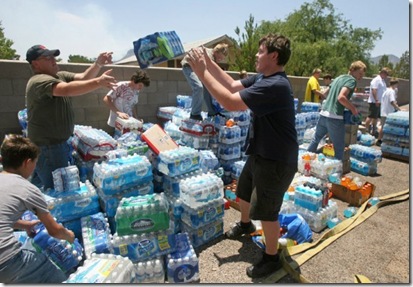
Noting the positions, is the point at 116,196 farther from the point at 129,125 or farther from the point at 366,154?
the point at 366,154

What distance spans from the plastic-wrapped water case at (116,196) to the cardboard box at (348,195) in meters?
3.34

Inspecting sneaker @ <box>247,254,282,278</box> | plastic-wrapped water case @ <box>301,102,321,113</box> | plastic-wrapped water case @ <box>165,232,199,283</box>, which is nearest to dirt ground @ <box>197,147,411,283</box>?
sneaker @ <box>247,254,282,278</box>

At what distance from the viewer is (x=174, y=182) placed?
3.73m

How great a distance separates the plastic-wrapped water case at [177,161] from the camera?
3.65 m

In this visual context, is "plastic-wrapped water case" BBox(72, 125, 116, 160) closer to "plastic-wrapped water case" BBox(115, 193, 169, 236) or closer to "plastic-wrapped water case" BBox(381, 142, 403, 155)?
"plastic-wrapped water case" BBox(115, 193, 169, 236)

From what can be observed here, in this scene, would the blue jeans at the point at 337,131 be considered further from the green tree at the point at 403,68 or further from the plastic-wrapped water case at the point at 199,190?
the green tree at the point at 403,68

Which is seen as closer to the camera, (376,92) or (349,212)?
(349,212)

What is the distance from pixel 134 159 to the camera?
365 centimetres

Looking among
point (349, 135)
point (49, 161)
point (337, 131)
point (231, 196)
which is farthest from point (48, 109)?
point (349, 135)

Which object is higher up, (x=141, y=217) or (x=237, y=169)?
(x=141, y=217)

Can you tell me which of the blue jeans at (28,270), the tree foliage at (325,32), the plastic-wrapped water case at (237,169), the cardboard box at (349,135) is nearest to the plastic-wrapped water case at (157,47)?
the plastic-wrapped water case at (237,169)

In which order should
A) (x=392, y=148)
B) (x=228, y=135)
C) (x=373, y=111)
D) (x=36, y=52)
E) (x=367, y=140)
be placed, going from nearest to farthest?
1. (x=36, y=52)
2. (x=228, y=135)
3. (x=392, y=148)
4. (x=367, y=140)
5. (x=373, y=111)

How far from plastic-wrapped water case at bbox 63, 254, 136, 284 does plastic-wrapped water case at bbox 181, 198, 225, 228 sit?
1.18 m

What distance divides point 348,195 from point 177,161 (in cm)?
312
